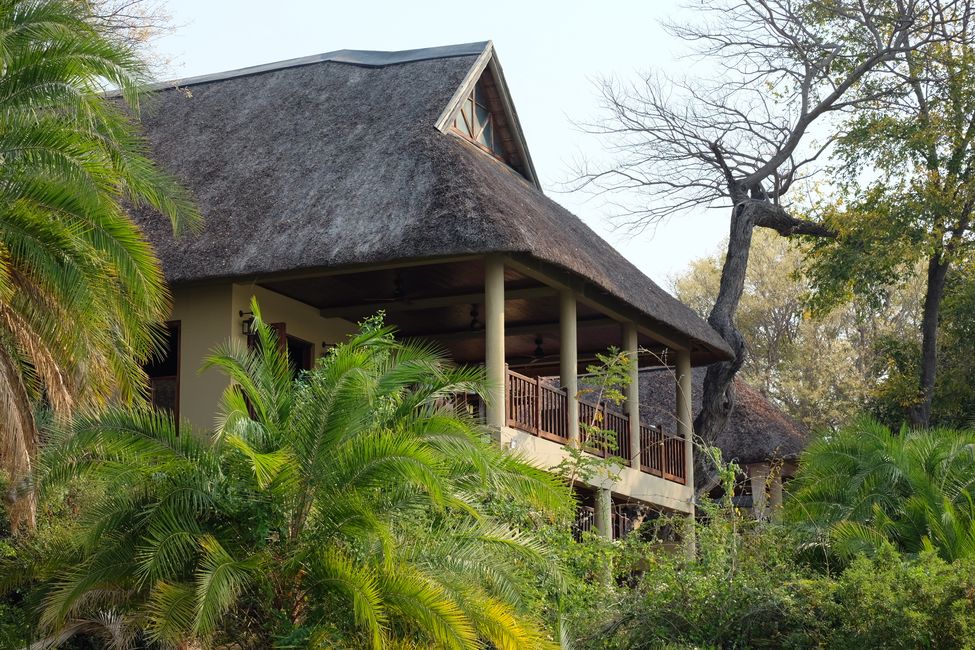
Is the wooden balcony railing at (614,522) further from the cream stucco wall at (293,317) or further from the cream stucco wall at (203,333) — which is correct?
the cream stucco wall at (203,333)

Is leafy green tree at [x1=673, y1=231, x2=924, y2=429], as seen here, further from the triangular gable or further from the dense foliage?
the dense foliage

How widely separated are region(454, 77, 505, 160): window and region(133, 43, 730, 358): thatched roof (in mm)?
390

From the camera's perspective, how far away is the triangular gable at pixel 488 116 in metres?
17.8

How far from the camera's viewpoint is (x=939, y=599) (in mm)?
9375

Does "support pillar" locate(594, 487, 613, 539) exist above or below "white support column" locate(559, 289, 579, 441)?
below

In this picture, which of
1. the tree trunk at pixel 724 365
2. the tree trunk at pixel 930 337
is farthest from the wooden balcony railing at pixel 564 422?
the tree trunk at pixel 930 337

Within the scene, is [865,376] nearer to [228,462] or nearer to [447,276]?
[447,276]

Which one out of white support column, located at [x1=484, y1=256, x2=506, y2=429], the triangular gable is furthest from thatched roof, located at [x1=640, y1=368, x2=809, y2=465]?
white support column, located at [x1=484, y1=256, x2=506, y2=429]

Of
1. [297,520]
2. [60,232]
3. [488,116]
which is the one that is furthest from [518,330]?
[297,520]

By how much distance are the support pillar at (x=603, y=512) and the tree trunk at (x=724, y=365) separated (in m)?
5.00

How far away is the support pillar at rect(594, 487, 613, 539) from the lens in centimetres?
1608

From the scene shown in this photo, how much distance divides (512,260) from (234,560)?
6834 mm

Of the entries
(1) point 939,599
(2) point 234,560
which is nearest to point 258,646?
(2) point 234,560

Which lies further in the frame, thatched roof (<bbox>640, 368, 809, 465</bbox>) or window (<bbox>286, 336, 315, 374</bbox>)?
thatched roof (<bbox>640, 368, 809, 465</bbox>)
